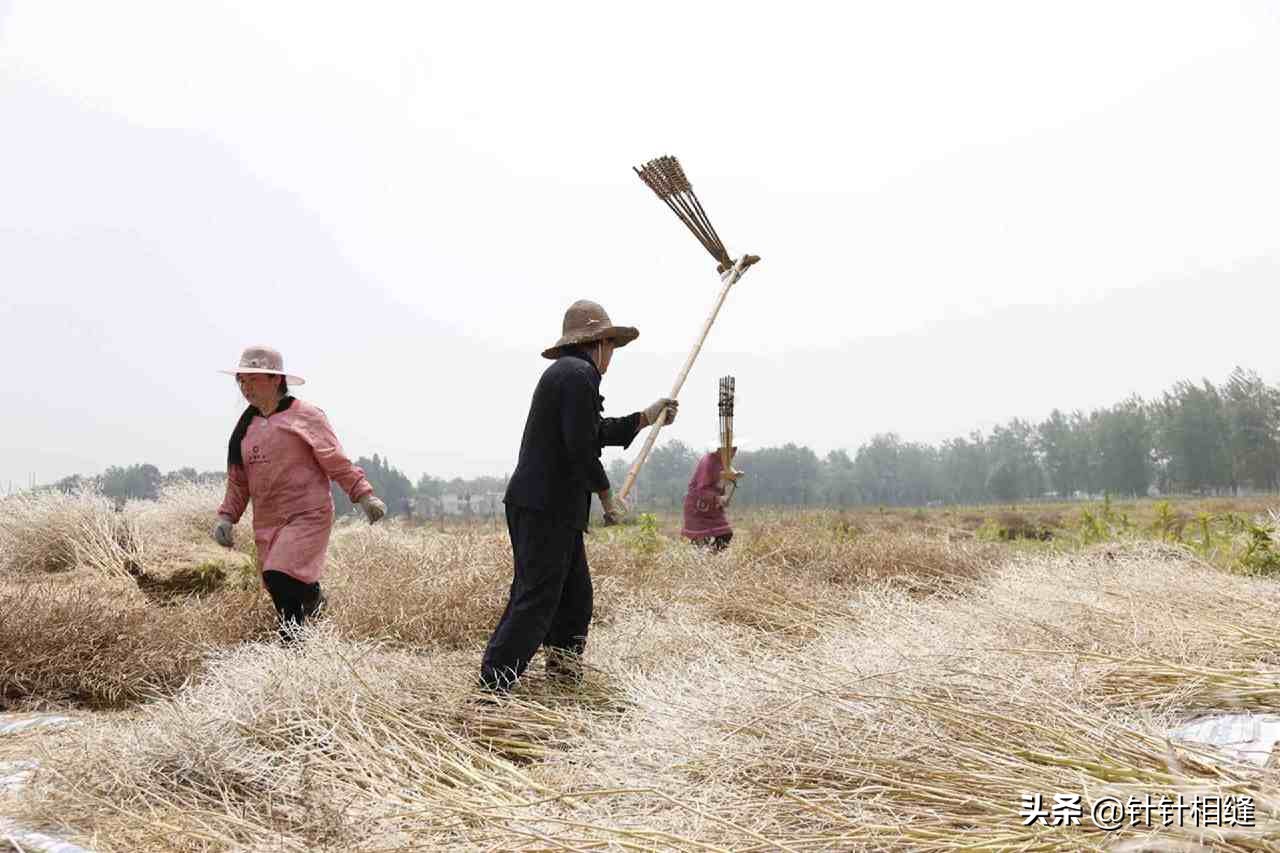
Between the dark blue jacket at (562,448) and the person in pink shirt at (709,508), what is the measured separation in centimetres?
486

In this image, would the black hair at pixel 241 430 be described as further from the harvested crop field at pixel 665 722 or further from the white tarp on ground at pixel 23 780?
the white tarp on ground at pixel 23 780

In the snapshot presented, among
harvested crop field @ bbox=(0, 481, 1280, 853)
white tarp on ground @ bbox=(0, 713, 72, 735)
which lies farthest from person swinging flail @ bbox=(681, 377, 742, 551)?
white tarp on ground @ bbox=(0, 713, 72, 735)

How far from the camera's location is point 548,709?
10.0ft

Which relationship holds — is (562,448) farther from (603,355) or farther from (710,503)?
(710,503)

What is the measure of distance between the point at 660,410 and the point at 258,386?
1.99 meters

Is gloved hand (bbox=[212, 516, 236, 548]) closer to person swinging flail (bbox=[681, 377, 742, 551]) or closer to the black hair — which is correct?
the black hair

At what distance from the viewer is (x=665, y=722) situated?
2.47 metres

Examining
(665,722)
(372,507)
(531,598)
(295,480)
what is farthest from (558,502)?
(295,480)

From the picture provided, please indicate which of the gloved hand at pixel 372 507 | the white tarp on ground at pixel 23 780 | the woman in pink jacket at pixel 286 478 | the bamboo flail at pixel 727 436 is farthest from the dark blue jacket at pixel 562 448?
the bamboo flail at pixel 727 436

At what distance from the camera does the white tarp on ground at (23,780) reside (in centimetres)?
218

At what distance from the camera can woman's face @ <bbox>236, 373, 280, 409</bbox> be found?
4.16m

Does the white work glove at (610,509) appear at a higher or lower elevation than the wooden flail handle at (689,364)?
lower

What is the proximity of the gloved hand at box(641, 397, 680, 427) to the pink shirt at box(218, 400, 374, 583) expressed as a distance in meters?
1.51

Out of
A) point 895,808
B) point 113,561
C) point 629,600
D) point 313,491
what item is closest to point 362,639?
point 313,491
